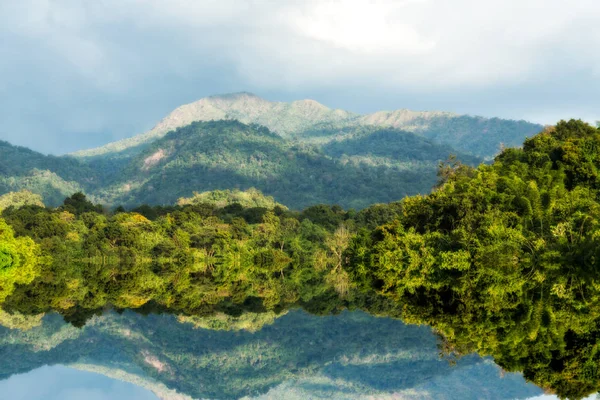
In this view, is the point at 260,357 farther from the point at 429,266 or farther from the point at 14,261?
the point at 14,261

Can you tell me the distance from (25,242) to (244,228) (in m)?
33.9

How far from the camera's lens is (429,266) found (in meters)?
48.3

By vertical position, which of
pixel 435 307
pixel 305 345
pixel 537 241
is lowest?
pixel 305 345

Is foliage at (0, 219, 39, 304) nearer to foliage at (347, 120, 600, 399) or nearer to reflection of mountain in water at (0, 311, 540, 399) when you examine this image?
reflection of mountain in water at (0, 311, 540, 399)

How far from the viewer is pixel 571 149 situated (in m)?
57.1

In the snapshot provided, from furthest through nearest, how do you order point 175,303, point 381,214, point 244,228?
point 381,214 < point 244,228 < point 175,303

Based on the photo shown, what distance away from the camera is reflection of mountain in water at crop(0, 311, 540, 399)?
122 ft

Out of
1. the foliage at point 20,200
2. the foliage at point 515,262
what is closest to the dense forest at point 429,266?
the foliage at point 515,262

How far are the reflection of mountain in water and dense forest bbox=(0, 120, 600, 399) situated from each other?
218 centimetres

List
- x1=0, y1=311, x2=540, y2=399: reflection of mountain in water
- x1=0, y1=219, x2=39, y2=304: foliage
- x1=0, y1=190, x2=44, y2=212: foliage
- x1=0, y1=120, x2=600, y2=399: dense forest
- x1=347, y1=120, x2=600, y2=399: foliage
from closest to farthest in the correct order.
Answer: x1=347, y1=120, x2=600, y2=399: foliage < x1=0, y1=120, x2=600, y2=399: dense forest < x1=0, y1=311, x2=540, y2=399: reflection of mountain in water < x1=0, y1=219, x2=39, y2=304: foliage < x1=0, y1=190, x2=44, y2=212: foliage

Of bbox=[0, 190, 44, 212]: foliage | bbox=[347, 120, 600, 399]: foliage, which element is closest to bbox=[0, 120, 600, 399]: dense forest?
bbox=[347, 120, 600, 399]: foliage

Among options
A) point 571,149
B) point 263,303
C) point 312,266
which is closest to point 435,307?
point 263,303

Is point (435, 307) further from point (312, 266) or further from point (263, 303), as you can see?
point (312, 266)

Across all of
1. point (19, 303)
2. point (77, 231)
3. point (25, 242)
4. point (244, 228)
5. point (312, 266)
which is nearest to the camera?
point (19, 303)
